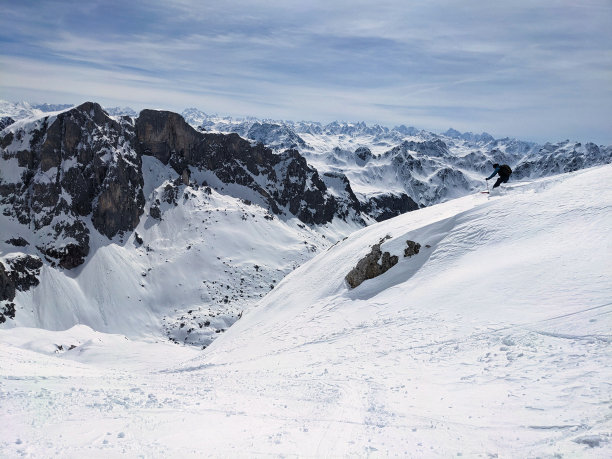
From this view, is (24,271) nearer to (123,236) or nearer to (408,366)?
(123,236)

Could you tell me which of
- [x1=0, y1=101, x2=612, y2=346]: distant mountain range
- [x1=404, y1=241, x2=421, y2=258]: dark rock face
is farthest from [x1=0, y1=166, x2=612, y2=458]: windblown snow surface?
[x1=0, y1=101, x2=612, y2=346]: distant mountain range

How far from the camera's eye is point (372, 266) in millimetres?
29797

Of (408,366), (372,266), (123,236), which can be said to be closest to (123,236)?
(123,236)

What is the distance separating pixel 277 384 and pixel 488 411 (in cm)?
784

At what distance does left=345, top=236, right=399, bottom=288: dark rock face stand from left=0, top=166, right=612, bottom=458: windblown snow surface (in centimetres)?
303

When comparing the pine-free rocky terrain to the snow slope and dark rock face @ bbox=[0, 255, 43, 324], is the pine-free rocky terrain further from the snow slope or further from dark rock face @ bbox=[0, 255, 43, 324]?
dark rock face @ bbox=[0, 255, 43, 324]

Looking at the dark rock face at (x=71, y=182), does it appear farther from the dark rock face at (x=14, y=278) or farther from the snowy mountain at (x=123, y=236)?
the dark rock face at (x=14, y=278)

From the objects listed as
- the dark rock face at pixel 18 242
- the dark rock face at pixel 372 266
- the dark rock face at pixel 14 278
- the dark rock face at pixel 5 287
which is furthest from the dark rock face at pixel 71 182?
the dark rock face at pixel 372 266

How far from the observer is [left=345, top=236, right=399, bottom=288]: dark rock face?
29219mm

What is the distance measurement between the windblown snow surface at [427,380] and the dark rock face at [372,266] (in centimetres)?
303

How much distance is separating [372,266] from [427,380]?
17.6 m

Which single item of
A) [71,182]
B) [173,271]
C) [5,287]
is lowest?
[173,271]

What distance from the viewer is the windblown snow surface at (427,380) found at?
28.4 ft

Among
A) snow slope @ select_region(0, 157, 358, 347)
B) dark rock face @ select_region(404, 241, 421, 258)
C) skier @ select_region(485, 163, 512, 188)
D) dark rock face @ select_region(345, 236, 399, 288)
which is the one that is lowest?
snow slope @ select_region(0, 157, 358, 347)
